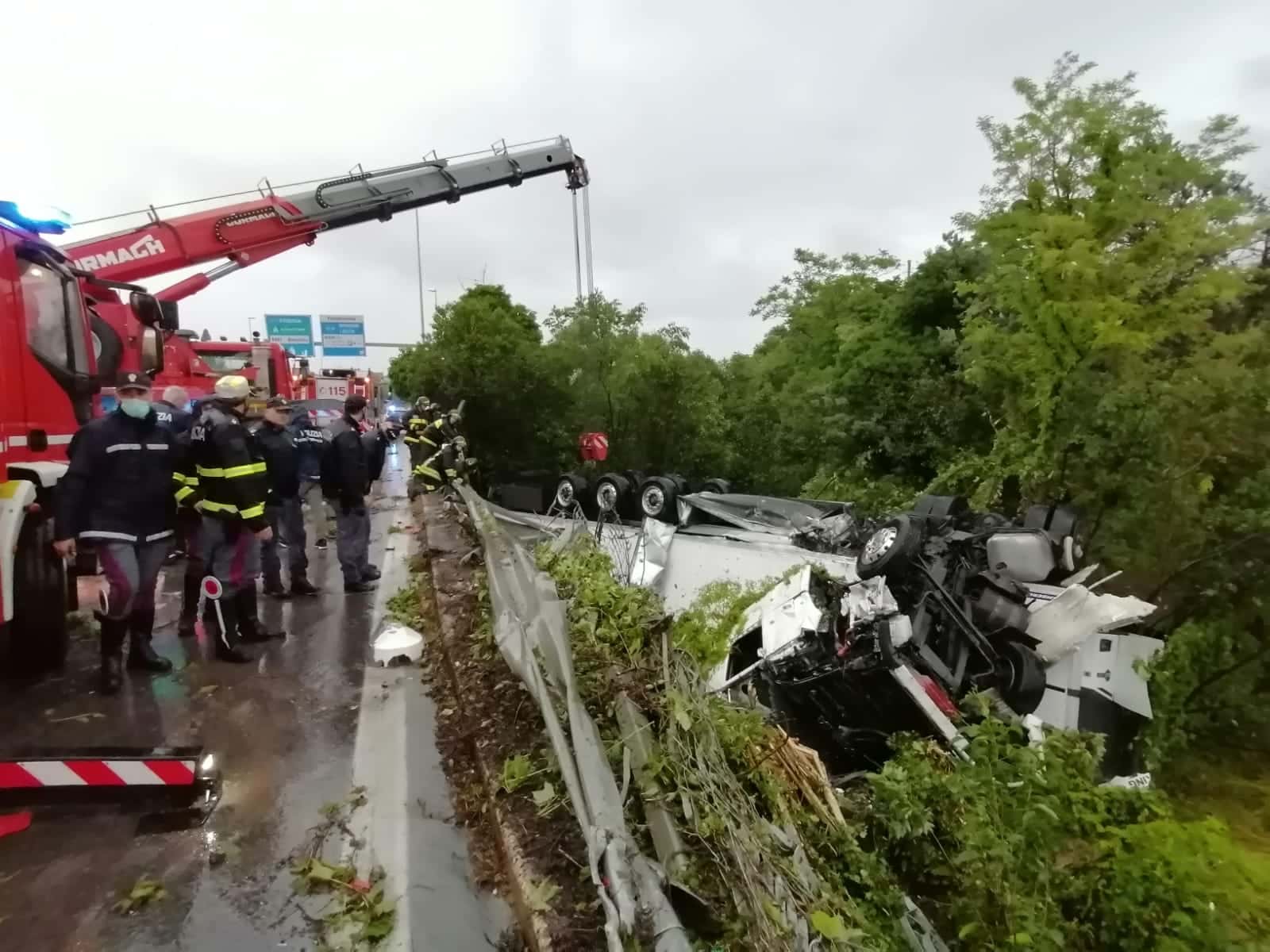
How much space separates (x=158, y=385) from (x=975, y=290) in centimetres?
1203

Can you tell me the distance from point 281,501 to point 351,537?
0.68m

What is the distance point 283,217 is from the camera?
8.89 meters

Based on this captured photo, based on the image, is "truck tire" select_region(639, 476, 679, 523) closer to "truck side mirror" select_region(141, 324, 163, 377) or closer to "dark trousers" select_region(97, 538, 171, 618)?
"truck side mirror" select_region(141, 324, 163, 377)

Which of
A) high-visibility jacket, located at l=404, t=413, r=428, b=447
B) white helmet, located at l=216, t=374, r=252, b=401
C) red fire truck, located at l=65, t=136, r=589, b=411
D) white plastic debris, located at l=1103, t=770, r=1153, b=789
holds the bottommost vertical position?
white plastic debris, located at l=1103, t=770, r=1153, b=789

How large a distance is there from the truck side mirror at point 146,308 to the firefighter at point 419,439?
158 inches

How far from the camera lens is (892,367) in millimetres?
13945

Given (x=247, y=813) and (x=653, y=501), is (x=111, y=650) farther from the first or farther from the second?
(x=653, y=501)

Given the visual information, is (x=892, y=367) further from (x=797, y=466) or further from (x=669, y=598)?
(x=669, y=598)

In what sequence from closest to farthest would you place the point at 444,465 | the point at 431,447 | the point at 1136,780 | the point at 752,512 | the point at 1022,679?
the point at 1022,679 → the point at 1136,780 → the point at 752,512 → the point at 444,465 → the point at 431,447

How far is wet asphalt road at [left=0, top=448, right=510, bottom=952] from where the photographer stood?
253 cm

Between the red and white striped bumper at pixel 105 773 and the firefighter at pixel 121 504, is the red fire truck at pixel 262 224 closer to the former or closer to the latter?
the firefighter at pixel 121 504

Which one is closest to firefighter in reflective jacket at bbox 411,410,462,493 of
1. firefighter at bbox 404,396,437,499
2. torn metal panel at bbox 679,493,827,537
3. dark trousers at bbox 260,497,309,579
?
firefighter at bbox 404,396,437,499

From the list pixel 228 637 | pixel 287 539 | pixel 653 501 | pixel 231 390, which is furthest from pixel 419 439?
pixel 228 637

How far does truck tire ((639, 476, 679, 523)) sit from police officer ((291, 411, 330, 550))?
3756 mm
